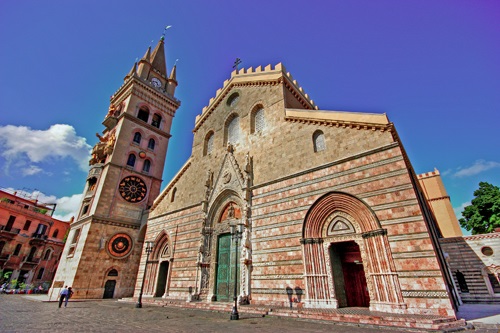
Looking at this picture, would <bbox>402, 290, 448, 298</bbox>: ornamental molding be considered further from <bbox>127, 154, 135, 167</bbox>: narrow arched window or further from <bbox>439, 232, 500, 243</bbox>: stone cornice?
<bbox>127, 154, 135, 167</bbox>: narrow arched window

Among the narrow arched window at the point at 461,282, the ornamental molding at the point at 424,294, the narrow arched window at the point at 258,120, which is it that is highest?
the narrow arched window at the point at 258,120

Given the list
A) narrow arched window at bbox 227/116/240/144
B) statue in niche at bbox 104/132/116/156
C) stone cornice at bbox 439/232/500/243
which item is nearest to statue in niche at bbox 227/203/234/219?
narrow arched window at bbox 227/116/240/144

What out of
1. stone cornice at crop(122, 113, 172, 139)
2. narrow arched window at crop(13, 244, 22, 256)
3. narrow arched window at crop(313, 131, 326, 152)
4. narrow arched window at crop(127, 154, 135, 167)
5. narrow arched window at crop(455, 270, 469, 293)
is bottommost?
narrow arched window at crop(455, 270, 469, 293)

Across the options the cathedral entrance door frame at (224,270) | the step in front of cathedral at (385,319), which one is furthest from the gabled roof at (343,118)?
the cathedral entrance door frame at (224,270)

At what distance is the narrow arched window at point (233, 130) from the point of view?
60.4 feet

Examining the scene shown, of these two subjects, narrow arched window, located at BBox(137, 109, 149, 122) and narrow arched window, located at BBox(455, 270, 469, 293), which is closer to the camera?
narrow arched window, located at BBox(455, 270, 469, 293)

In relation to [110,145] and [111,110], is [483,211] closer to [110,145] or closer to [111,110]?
[110,145]

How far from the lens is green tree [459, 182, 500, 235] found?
81.6ft

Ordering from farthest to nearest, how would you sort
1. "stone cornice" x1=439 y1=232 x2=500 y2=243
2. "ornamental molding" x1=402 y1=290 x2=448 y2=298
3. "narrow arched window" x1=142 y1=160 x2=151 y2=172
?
"narrow arched window" x1=142 y1=160 x2=151 y2=172
"stone cornice" x1=439 y1=232 x2=500 y2=243
"ornamental molding" x1=402 y1=290 x2=448 y2=298

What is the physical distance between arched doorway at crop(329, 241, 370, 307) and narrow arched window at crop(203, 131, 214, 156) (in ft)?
41.7

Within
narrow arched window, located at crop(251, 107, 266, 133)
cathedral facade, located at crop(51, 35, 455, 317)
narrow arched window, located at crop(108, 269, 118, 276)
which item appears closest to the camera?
cathedral facade, located at crop(51, 35, 455, 317)

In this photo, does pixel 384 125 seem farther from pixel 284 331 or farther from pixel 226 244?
pixel 226 244

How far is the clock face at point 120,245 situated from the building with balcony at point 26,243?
20836mm

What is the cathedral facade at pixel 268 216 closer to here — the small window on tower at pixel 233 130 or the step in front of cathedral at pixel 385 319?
the small window on tower at pixel 233 130
